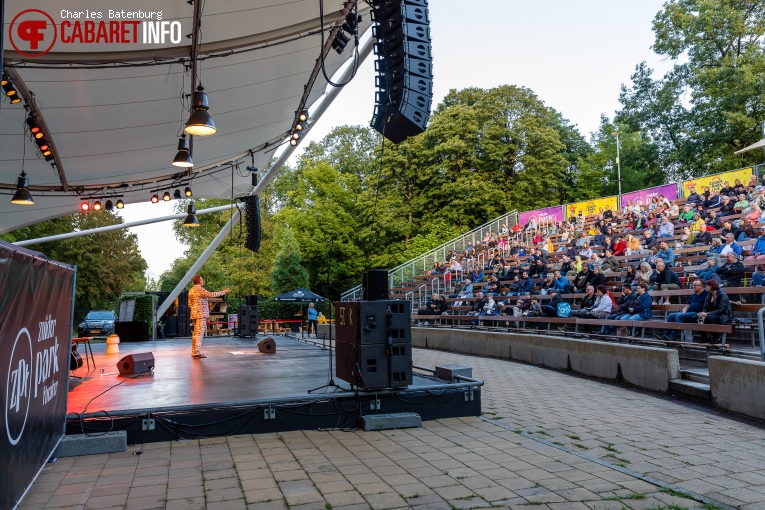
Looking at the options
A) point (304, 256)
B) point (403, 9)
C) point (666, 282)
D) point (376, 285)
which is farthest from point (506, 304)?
point (304, 256)

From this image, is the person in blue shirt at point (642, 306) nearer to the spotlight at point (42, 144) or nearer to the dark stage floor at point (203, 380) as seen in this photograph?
the dark stage floor at point (203, 380)

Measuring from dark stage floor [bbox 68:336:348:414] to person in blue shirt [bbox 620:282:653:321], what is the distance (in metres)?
5.91

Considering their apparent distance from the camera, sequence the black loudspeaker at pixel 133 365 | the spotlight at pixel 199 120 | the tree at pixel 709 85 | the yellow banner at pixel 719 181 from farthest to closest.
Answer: the tree at pixel 709 85 < the yellow banner at pixel 719 181 < the black loudspeaker at pixel 133 365 < the spotlight at pixel 199 120

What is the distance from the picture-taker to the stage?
5953 millimetres

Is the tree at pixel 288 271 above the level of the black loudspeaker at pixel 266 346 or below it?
above

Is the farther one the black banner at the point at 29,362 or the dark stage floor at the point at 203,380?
the dark stage floor at the point at 203,380

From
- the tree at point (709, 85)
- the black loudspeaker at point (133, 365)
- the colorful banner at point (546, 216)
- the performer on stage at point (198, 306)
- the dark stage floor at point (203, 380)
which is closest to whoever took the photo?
the dark stage floor at point (203, 380)

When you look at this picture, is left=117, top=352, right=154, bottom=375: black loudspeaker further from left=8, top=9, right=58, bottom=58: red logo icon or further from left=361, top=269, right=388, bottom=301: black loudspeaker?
left=8, top=9, right=58, bottom=58: red logo icon

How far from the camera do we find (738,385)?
6.97 m

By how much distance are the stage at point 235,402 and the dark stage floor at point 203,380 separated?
0.04ft

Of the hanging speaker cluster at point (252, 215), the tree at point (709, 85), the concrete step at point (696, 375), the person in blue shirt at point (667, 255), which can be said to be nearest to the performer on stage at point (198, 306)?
the hanging speaker cluster at point (252, 215)

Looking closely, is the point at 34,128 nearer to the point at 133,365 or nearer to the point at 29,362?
the point at 133,365

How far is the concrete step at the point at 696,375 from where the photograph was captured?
8.11 metres

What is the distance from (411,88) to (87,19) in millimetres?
4420
